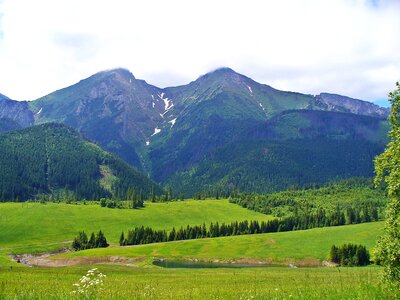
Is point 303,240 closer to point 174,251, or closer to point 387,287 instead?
point 174,251

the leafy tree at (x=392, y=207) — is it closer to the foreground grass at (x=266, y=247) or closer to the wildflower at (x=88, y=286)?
the wildflower at (x=88, y=286)

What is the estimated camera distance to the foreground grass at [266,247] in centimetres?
14150

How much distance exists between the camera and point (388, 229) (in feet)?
87.9

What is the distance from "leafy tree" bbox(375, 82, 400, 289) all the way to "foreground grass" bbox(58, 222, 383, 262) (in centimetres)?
11294

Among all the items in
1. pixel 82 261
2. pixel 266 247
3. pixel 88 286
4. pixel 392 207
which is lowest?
pixel 82 261

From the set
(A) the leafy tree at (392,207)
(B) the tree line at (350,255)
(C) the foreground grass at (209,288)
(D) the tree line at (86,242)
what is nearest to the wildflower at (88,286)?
(C) the foreground grass at (209,288)

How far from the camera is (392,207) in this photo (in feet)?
89.7

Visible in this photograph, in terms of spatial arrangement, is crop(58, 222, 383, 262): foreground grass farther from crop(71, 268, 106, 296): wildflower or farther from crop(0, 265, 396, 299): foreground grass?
crop(71, 268, 106, 296): wildflower

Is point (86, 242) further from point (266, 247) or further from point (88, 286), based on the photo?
point (88, 286)

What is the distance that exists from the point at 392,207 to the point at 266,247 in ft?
422

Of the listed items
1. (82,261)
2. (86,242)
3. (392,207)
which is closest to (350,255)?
(82,261)

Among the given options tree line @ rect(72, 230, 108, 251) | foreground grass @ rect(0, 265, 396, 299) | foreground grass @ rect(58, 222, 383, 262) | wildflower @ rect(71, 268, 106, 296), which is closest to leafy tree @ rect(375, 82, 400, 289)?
foreground grass @ rect(0, 265, 396, 299)

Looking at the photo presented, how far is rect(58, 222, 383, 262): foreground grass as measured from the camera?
14150 cm

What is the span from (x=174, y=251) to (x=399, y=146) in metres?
134
